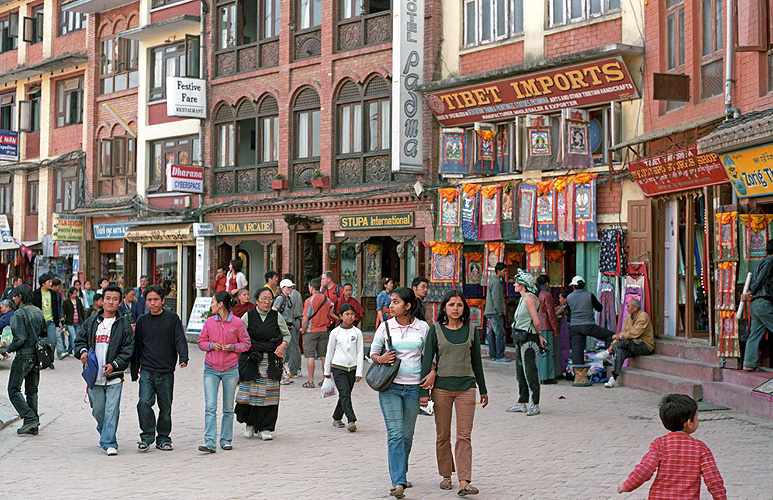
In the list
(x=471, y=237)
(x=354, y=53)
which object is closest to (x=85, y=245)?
(x=354, y=53)

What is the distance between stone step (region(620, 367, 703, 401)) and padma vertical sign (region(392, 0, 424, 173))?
7.48 meters

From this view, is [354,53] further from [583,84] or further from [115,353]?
[115,353]

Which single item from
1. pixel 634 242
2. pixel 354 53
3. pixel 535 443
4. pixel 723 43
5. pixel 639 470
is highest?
pixel 354 53

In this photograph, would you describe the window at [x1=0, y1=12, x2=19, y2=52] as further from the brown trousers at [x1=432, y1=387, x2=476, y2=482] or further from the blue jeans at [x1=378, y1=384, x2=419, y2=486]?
the brown trousers at [x1=432, y1=387, x2=476, y2=482]

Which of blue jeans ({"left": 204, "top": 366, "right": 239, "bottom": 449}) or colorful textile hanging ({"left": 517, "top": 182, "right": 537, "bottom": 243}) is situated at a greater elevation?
colorful textile hanging ({"left": 517, "top": 182, "right": 537, "bottom": 243})

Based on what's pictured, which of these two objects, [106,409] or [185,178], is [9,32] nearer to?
[185,178]

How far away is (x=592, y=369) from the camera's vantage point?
16.7m

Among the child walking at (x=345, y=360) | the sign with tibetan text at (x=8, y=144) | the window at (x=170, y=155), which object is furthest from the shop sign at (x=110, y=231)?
the child walking at (x=345, y=360)

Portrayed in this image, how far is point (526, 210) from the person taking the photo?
19750 millimetres

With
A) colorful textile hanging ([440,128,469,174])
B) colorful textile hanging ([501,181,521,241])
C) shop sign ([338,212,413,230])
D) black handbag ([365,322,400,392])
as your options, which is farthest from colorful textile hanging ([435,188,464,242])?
black handbag ([365,322,400,392])

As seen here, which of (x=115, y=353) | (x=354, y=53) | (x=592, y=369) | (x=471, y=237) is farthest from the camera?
(x=354, y=53)

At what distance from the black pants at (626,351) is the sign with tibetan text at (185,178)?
1496 centimetres

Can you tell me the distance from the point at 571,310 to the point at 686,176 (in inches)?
119

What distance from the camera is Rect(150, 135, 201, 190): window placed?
1147 inches
